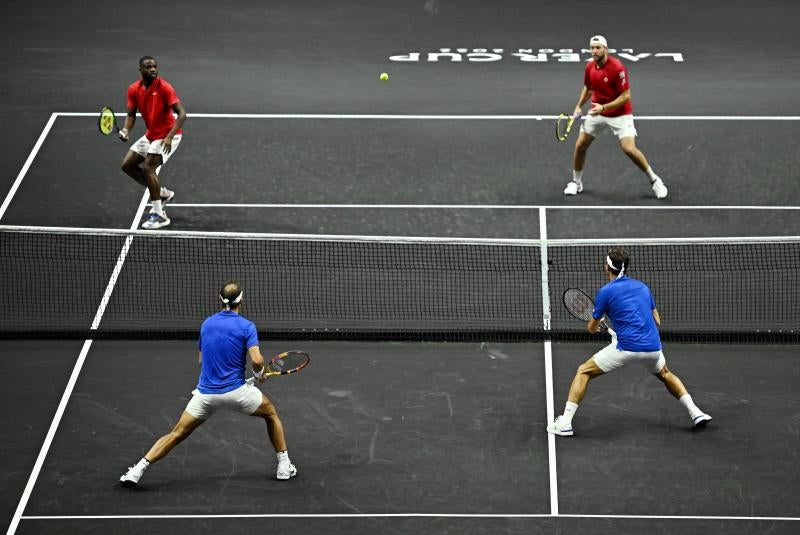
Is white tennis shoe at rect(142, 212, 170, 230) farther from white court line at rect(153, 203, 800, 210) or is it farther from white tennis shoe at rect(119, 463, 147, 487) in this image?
white tennis shoe at rect(119, 463, 147, 487)

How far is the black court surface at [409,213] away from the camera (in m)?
10.3

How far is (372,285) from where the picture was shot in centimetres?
1381

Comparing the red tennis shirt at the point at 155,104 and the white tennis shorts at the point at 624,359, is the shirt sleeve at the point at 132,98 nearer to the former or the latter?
the red tennis shirt at the point at 155,104

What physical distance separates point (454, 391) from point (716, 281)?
351 centimetres

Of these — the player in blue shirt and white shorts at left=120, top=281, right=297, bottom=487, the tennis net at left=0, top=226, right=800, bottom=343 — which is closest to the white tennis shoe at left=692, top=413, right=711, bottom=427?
the tennis net at left=0, top=226, right=800, bottom=343

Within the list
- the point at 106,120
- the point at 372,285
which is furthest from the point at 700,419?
the point at 106,120

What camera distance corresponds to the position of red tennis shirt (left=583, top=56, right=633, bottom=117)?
15.1 meters

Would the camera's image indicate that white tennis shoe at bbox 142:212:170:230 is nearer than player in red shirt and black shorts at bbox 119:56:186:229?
No

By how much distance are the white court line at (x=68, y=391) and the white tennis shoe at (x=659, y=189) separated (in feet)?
19.7

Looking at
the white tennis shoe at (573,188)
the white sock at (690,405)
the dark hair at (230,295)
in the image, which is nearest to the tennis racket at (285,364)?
the dark hair at (230,295)

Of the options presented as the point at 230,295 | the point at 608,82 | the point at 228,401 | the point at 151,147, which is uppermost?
the point at 608,82

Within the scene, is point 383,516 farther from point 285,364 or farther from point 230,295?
point 230,295

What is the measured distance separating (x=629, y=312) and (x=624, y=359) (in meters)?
0.41

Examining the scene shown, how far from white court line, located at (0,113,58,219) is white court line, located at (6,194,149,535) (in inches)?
62.3
